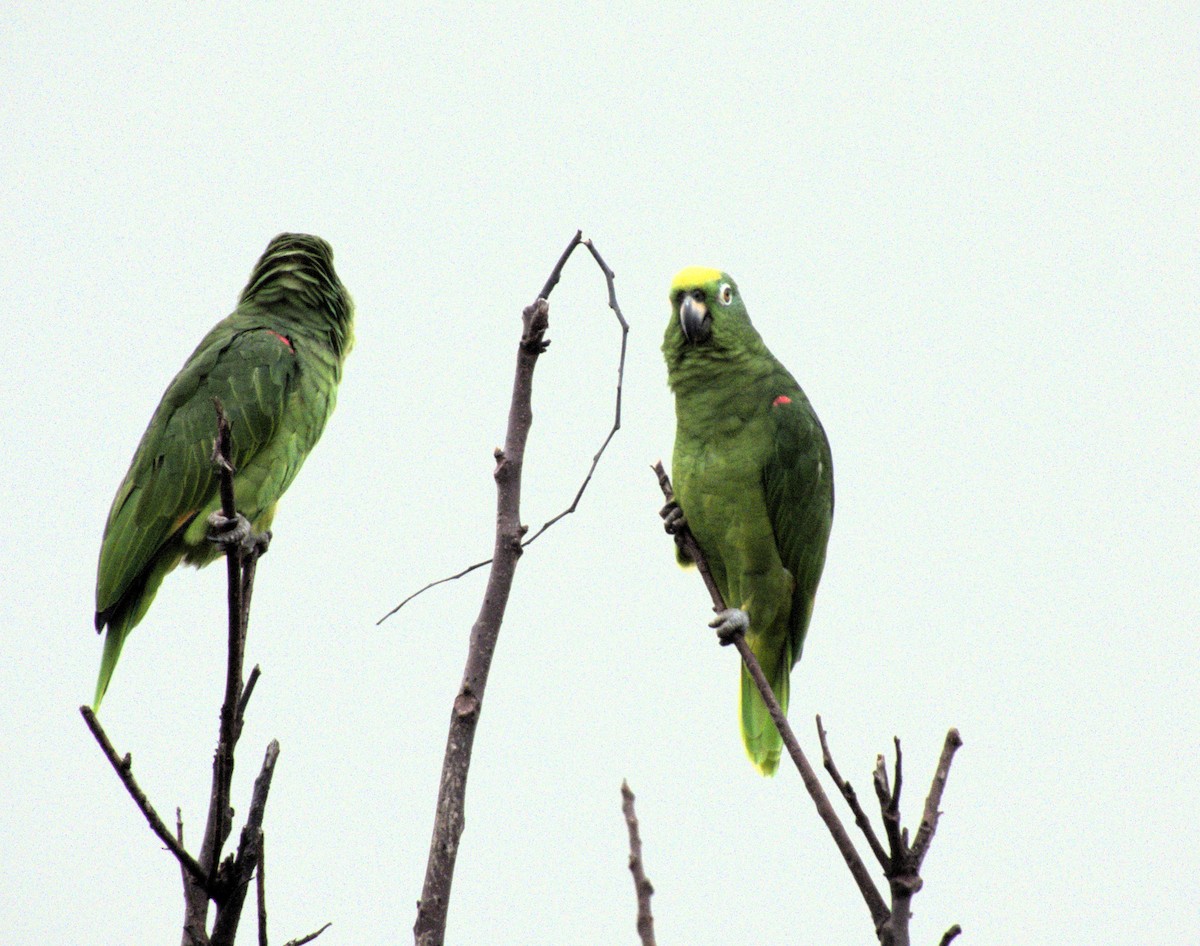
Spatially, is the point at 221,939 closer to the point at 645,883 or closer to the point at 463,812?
the point at 463,812

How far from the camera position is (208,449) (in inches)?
204

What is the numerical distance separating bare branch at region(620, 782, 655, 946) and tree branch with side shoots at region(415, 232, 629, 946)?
1.01 ft

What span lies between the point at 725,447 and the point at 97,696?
2.67 meters

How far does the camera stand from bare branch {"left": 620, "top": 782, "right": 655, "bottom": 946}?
6.45 feet

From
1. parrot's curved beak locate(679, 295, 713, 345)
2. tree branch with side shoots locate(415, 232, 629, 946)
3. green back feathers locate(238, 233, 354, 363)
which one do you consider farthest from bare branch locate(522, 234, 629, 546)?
green back feathers locate(238, 233, 354, 363)

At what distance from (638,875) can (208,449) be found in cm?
376

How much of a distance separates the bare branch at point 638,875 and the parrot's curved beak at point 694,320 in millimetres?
2873

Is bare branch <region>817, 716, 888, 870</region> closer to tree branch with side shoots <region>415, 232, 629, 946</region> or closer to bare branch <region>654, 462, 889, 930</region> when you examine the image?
bare branch <region>654, 462, 889, 930</region>

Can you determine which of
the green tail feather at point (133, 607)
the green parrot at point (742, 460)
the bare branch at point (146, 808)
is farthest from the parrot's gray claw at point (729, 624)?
the green tail feather at point (133, 607)

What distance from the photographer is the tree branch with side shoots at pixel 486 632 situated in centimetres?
204

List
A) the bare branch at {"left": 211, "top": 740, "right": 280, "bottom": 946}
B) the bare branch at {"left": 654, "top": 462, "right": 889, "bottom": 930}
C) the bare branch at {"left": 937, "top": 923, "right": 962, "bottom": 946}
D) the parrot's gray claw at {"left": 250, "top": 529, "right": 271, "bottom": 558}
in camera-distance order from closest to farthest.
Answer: the bare branch at {"left": 937, "top": 923, "right": 962, "bottom": 946} < the bare branch at {"left": 654, "top": 462, "right": 889, "bottom": 930} < the bare branch at {"left": 211, "top": 740, "right": 280, "bottom": 946} < the parrot's gray claw at {"left": 250, "top": 529, "right": 271, "bottom": 558}

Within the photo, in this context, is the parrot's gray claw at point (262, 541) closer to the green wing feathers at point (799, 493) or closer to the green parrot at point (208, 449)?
the green parrot at point (208, 449)

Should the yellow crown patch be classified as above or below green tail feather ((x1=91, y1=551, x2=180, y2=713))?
above

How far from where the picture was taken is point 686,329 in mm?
4727
